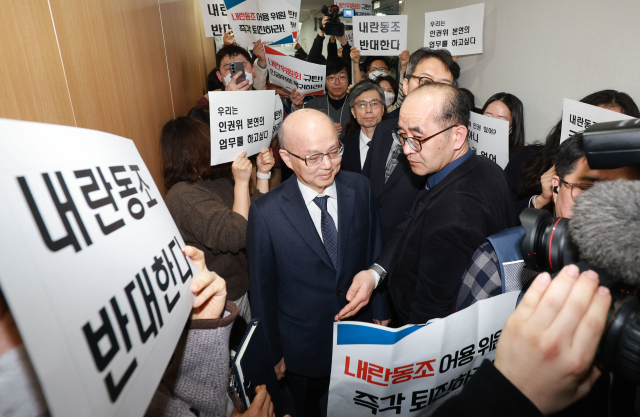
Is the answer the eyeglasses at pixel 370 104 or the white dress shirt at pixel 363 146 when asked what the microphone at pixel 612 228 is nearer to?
the white dress shirt at pixel 363 146

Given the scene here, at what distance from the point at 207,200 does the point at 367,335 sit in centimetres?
133

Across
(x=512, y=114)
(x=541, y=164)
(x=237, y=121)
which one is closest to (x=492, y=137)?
(x=541, y=164)

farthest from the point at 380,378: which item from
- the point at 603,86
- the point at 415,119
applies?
the point at 603,86

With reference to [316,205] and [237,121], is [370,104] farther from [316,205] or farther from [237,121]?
[316,205]

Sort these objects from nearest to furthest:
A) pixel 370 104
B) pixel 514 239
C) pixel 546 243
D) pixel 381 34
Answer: pixel 546 243
pixel 514 239
pixel 370 104
pixel 381 34

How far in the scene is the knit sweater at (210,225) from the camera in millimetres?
1927

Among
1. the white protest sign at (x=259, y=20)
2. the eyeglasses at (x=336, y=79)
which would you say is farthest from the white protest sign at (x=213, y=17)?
the eyeglasses at (x=336, y=79)

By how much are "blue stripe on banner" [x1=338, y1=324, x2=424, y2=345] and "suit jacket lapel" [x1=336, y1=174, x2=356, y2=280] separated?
79cm

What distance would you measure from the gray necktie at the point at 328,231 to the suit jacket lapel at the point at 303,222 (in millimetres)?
51

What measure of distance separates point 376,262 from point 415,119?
Answer: 83cm

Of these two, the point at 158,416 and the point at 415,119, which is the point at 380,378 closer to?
the point at 158,416

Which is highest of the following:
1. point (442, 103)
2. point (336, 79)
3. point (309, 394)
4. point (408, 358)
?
point (336, 79)

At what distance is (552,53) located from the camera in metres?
2.83

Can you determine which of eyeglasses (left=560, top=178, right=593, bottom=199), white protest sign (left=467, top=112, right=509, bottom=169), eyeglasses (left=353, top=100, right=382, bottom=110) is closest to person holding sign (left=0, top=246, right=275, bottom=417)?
eyeglasses (left=560, top=178, right=593, bottom=199)
